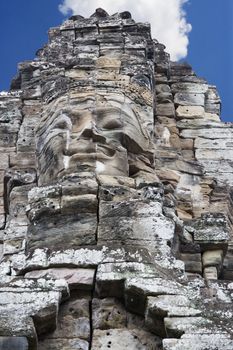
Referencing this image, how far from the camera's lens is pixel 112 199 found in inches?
332

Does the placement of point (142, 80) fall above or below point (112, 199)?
above

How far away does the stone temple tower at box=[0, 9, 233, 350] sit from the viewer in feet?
23.0

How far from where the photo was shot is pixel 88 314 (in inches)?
286

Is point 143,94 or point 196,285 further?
point 143,94

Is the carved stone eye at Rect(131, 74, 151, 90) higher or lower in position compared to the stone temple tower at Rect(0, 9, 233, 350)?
higher

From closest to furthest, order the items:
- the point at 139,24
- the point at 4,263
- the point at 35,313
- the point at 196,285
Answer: the point at 35,313 → the point at 196,285 → the point at 4,263 → the point at 139,24

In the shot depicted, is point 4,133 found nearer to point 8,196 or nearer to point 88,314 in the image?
point 8,196

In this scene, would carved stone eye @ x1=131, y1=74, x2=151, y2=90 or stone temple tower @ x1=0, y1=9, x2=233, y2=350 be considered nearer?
stone temple tower @ x1=0, y1=9, x2=233, y2=350

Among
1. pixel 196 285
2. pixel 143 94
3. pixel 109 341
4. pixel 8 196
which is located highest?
pixel 143 94

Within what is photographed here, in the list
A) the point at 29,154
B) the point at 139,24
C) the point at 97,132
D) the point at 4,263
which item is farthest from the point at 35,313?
the point at 139,24

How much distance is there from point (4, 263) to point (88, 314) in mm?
1157

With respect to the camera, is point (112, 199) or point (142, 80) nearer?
point (112, 199)

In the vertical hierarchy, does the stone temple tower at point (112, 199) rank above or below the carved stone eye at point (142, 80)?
below

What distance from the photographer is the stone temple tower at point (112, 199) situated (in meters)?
7.02
